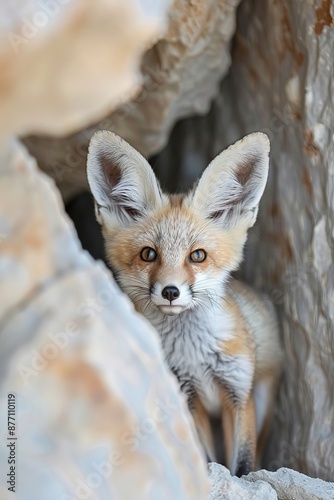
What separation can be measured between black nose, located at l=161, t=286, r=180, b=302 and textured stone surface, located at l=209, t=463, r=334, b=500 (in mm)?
483

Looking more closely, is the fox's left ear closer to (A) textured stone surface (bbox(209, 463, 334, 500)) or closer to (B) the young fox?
(B) the young fox

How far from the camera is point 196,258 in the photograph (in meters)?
2.05

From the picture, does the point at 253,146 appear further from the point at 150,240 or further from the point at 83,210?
the point at 83,210

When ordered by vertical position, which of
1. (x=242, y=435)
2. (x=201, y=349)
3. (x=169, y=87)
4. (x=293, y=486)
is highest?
(x=169, y=87)

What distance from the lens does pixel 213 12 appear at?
257cm

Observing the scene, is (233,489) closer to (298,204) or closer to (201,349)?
(201,349)

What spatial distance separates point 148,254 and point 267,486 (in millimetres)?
735

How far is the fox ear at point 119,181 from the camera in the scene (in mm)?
2031

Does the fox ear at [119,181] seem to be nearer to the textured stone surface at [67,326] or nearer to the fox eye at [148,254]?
the fox eye at [148,254]

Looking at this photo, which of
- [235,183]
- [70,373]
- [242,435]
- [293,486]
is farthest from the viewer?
[242,435]

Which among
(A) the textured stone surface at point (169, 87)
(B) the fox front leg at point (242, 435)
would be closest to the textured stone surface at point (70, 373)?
(B) the fox front leg at point (242, 435)

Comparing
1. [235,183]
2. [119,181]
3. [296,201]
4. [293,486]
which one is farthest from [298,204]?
[293,486]

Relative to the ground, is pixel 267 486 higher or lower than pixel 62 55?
lower

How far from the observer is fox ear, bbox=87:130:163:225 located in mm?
2031
